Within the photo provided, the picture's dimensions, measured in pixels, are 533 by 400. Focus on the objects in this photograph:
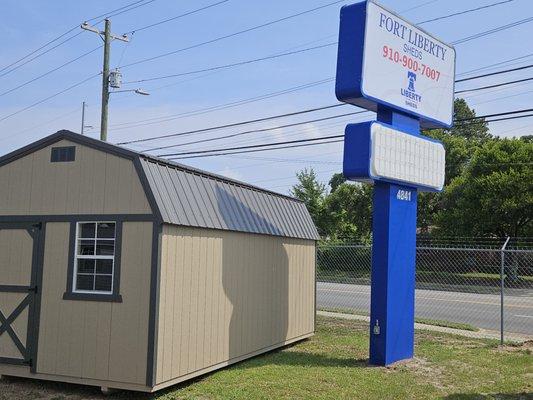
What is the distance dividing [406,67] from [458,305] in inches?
417

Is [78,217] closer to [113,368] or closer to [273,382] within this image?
[113,368]

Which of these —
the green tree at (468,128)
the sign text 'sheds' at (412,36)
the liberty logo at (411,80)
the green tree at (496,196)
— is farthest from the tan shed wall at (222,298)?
the green tree at (468,128)

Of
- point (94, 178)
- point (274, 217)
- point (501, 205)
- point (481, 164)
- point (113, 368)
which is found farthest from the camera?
point (481, 164)

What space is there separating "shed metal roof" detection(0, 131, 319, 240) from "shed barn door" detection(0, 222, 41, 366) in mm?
1287

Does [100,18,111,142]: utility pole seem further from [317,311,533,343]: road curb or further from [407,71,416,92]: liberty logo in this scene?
[407,71,416,92]: liberty logo

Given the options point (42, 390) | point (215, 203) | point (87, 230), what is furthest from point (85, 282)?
point (215, 203)

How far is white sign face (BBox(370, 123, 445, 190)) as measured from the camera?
9.71 metres

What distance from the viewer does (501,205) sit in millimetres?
29344

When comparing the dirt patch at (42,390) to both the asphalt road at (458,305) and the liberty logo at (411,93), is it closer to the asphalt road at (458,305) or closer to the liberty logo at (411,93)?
the liberty logo at (411,93)

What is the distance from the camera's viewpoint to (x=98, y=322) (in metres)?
8.28

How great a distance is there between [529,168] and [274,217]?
2280 cm

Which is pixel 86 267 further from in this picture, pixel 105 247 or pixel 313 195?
pixel 313 195

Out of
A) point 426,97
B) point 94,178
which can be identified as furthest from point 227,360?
point 426,97

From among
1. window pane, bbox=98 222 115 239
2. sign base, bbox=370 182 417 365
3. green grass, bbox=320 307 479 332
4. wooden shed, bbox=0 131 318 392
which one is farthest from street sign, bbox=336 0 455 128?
green grass, bbox=320 307 479 332
